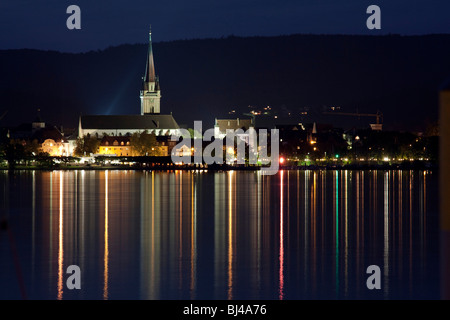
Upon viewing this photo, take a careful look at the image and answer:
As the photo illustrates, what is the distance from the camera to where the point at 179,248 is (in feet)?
81.7

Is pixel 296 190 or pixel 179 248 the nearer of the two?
pixel 179 248

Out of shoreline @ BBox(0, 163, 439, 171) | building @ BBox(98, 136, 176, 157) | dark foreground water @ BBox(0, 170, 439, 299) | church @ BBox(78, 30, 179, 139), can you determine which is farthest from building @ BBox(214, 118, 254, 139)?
dark foreground water @ BBox(0, 170, 439, 299)

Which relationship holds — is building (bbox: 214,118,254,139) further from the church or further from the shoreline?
the shoreline

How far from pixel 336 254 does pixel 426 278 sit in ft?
14.8

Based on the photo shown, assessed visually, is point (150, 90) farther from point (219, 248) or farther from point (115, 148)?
point (219, 248)

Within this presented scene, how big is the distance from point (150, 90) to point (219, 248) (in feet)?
516

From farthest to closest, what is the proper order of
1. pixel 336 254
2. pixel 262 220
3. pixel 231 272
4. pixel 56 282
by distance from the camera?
pixel 262 220, pixel 336 254, pixel 231 272, pixel 56 282

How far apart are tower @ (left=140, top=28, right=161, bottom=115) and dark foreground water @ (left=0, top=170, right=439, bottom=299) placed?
437 ft

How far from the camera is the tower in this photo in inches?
7077

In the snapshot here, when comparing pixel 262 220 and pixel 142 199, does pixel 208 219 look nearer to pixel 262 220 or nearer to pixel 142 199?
Answer: pixel 262 220

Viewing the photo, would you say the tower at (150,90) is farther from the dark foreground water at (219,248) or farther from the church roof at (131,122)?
the dark foreground water at (219,248)
